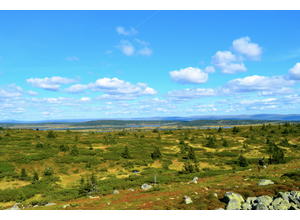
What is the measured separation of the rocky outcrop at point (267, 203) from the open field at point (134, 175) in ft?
2.60

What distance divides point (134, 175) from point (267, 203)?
16624mm

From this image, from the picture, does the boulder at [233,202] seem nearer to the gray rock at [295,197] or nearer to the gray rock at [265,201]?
the gray rock at [265,201]

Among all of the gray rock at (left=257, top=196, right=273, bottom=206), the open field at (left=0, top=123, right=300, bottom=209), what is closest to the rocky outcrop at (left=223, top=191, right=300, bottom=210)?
the gray rock at (left=257, top=196, right=273, bottom=206)

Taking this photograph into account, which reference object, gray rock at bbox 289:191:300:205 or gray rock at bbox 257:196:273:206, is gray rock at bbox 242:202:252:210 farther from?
gray rock at bbox 289:191:300:205

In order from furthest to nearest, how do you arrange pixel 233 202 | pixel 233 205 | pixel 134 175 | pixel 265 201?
pixel 134 175
pixel 233 202
pixel 233 205
pixel 265 201

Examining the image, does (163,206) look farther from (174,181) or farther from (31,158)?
(31,158)

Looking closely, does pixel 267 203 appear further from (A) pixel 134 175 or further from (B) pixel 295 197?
(A) pixel 134 175

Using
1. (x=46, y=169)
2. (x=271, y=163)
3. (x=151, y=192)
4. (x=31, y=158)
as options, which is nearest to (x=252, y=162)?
(x=271, y=163)

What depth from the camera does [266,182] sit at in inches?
646

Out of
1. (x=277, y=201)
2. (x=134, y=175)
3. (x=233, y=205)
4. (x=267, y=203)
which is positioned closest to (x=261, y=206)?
(x=267, y=203)

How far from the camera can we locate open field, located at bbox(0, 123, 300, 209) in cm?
1439

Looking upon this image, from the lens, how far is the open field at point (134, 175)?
1439 centimetres

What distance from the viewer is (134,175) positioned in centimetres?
2502

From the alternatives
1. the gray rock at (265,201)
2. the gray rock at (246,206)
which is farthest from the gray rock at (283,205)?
the gray rock at (246,206)
